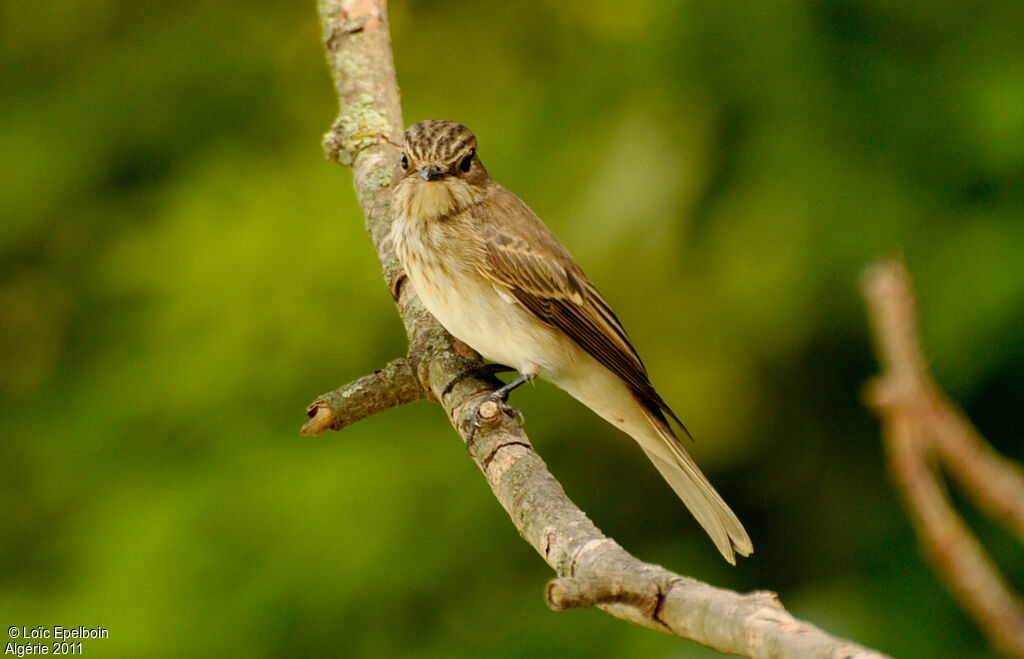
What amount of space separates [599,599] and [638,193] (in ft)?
8.31

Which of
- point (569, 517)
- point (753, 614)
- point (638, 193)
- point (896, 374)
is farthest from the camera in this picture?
point (638, 193)

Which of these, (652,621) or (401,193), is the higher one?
(401,193)

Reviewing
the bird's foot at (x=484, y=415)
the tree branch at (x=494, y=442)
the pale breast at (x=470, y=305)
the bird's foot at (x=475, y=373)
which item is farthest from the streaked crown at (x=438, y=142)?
the bird's foot at (x=484, y=415)

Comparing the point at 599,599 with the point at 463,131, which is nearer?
the point at 599,599

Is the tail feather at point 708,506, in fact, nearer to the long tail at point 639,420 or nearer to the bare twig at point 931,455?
the long tail at point 639,420

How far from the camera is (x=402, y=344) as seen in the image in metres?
3.79

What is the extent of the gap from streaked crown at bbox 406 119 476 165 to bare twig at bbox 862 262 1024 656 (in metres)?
2.16

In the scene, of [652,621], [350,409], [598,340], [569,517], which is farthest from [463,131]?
[652,621]

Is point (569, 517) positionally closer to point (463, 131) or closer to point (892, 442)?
point (892, 442)

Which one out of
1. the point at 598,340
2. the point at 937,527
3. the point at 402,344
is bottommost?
the point at 937,527

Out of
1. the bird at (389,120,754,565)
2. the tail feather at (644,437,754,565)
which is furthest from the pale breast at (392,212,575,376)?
the tail feather at (644,437,754,565)

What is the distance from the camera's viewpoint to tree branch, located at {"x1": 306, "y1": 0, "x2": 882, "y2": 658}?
126 cm

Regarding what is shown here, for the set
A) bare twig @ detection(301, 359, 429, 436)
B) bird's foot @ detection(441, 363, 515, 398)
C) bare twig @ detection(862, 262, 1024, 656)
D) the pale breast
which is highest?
the pale breast

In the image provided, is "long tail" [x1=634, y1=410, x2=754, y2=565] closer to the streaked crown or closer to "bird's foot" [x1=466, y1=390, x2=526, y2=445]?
"bird's foot" [x1=466, y1=390, x2=526, y2=445]
